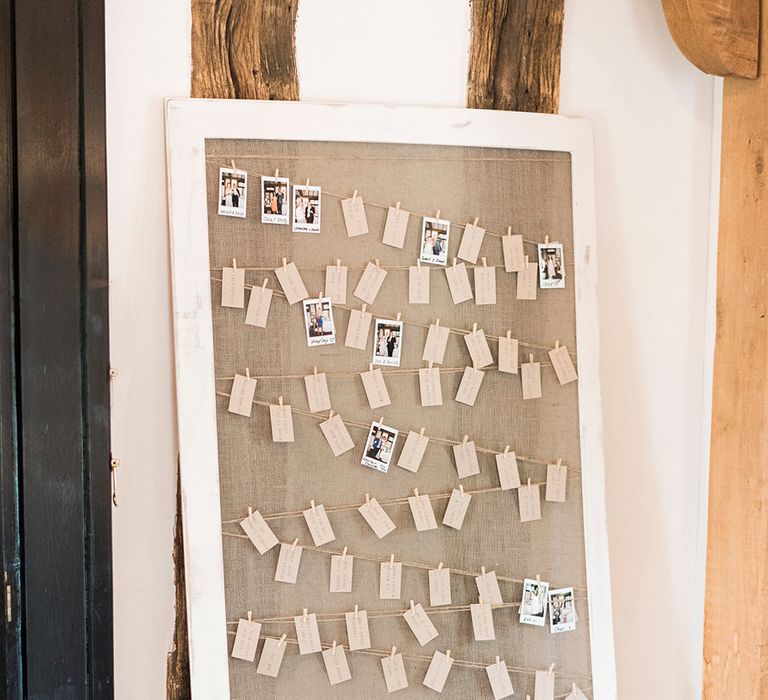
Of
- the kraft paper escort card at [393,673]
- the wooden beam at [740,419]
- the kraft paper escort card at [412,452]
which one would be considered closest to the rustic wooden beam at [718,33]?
the wooden beam at [740,419]

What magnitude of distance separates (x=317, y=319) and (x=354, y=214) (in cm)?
22

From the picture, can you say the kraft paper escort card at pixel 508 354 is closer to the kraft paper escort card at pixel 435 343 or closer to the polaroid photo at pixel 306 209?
the kraft paper escort card at pixel 435 343

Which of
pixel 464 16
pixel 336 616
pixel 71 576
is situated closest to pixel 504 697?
pixel 336 616

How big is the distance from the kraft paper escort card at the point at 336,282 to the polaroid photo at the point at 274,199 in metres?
0.13

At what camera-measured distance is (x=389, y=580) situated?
161 cm

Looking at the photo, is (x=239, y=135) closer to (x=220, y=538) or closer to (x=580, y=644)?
(x=220, y=538)

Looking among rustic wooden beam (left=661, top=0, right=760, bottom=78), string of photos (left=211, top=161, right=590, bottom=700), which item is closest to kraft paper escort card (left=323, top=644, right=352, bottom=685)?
string of photos (left=211, top=161, right=590, bottom=700)

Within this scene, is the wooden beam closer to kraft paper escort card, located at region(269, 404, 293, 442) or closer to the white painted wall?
the white painted wall

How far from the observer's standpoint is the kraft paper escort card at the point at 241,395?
60.8 inches

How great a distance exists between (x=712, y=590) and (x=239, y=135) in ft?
4.53

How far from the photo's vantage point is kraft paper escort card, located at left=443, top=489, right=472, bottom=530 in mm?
1641

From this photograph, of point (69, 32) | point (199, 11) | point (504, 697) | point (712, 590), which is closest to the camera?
point (69, 32)

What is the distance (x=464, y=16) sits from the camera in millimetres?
1685

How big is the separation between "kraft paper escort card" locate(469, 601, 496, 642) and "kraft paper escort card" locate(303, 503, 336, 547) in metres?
0.33
